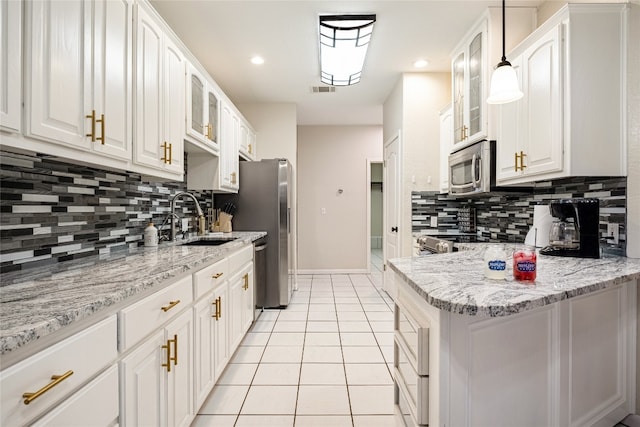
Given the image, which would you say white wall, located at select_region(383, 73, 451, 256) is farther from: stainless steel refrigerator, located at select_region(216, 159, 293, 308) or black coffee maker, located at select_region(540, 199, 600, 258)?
black coffee maker, located at select_region(540, 199, 600, 258)

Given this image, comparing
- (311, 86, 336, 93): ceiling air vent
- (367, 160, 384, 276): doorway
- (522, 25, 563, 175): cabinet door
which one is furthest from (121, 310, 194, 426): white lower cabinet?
(367, 160, 384, 276): doorway

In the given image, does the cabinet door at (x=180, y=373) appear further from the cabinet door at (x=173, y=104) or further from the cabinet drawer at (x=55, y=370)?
the cabinet door at (x=173, y=104)

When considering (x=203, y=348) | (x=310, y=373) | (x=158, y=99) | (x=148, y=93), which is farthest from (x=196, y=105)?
(x=310, y=373)

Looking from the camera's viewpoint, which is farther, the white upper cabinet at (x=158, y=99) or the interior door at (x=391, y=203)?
the interior door at (x=391, y=203)

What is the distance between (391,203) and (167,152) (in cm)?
294

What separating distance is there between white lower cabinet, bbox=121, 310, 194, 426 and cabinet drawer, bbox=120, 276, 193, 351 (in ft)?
0.15

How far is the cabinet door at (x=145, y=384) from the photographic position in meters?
1.06

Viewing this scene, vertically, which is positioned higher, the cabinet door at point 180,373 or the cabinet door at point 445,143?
the cabinet door at point 445,143

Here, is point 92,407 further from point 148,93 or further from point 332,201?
point 332,201

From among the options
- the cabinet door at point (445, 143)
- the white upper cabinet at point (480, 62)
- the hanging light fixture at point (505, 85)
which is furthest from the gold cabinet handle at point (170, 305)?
the cabinet door at point (445, 143)

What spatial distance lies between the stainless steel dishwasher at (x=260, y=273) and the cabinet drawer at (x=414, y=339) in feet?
7.00

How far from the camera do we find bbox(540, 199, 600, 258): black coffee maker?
171 cm

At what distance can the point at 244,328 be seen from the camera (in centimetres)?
268

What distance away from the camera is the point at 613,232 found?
1.80 metres
